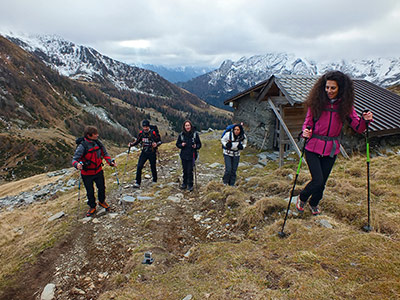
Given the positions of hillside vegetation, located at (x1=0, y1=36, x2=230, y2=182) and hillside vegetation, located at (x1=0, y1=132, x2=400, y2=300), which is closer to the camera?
hillside vegetation, located at (x1=0, y1=132, x2=400, y2=300)

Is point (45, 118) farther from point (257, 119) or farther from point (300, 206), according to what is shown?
point (300, 206)

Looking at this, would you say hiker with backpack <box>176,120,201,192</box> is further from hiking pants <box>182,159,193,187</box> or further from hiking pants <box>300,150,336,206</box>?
hiking pants <box>300,150,336,206</box>

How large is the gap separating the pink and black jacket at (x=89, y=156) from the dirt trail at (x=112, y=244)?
1.53 metres

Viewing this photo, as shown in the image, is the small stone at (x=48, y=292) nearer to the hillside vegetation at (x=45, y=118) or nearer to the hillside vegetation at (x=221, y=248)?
the hillside vegetation at (x=221, y=248)

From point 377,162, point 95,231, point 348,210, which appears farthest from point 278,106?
point 95,231

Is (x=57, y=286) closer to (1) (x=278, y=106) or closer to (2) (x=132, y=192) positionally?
(2) (x=132, y=192)

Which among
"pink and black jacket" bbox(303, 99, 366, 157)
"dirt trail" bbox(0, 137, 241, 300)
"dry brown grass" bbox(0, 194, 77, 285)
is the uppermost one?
"pink and black jacket" bbox(303, 99, 366, 157)

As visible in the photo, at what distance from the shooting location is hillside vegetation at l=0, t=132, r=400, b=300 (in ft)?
10.5

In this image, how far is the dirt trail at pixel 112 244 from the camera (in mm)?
4316

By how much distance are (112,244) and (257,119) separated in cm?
1310

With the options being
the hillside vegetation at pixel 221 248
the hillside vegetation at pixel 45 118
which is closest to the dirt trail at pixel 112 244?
the hillside vegetation at pixel 221 248

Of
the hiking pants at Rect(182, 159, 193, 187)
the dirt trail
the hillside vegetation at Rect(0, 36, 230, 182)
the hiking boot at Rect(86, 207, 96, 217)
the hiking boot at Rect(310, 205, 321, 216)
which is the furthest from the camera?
the hillside vegetation at Rect(0, 36, 230, 182)

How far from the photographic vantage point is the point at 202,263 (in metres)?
4.11

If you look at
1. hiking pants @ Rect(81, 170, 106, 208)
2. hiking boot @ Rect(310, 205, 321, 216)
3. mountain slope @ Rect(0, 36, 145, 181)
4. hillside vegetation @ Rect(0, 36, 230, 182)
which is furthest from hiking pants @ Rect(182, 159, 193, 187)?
mountain slope @ Rect(0, 36, 145, 181)
